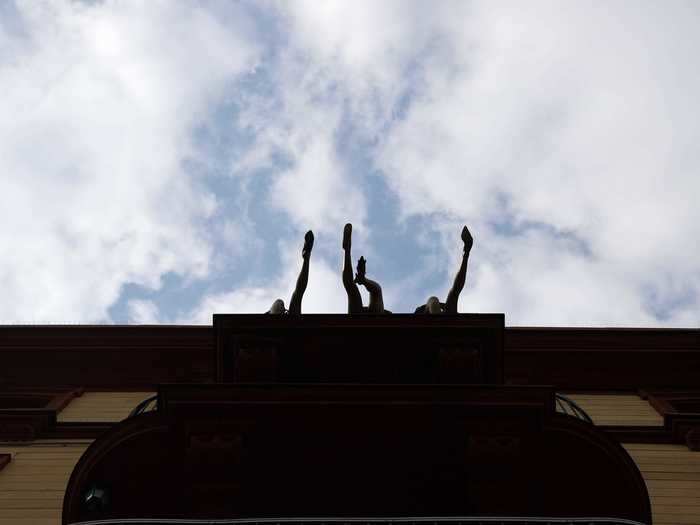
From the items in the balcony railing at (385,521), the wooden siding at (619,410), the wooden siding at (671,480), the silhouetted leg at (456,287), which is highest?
the silhouetted leg at (456,287)

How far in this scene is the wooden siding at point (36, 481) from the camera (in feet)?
42.2

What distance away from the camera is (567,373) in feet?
61.0

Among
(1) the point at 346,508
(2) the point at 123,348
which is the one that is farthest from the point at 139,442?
(2) the point at 123,348

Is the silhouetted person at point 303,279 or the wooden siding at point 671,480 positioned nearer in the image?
the wooden siding at point 671,480

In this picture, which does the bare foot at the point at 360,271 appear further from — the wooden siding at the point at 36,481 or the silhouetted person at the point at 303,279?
the wooden siding at the point at 36,481

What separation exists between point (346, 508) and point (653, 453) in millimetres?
6600

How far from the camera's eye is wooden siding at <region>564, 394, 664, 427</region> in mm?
16688

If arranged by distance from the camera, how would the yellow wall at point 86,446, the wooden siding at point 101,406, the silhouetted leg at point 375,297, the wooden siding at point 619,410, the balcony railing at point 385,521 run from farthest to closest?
the wooden siding at point 101,406
the wooden siding at point 619,410
the silhouetted leg at point 375,297
the yellow wall at point 86,446
the balcony railing at point 385,521

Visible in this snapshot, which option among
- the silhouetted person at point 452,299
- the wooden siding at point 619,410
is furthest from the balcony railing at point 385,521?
the wooden siding at point 619,410

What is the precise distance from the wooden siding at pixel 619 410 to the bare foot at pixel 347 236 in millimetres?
6006

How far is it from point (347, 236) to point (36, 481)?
19.3 feet

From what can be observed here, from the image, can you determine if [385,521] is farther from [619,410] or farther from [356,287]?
[619,410]

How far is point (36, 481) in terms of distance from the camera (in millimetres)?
13891

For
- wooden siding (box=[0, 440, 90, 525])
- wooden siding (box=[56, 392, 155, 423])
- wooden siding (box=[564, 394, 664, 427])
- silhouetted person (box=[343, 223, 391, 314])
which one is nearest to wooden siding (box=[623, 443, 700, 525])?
wooden siding (box=[564, 394, 664, 427])
